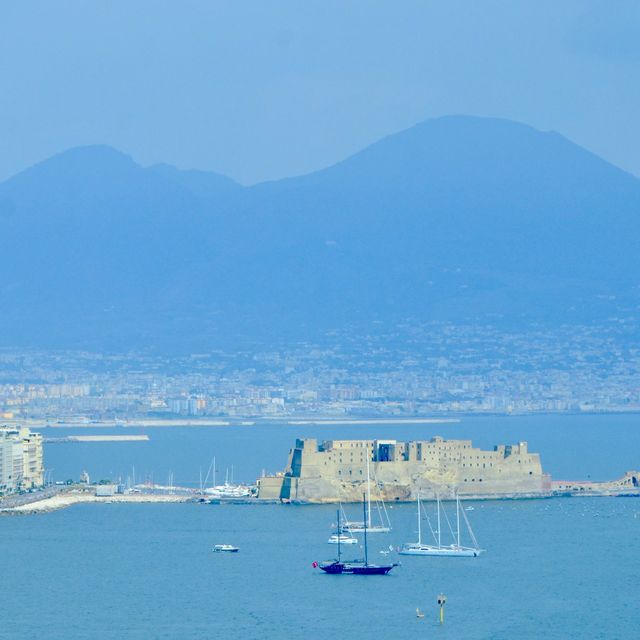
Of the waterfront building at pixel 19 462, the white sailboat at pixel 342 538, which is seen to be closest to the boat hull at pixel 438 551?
the white sailboat at pixel 342 538

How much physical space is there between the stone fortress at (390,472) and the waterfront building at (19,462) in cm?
1090

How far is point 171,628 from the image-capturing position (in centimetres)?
4725

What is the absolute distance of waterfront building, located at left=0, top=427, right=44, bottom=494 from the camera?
3238 inches

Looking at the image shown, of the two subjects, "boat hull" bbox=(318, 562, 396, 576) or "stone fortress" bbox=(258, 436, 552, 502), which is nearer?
"boat hull" bbox=(318, 562, 396, 576)

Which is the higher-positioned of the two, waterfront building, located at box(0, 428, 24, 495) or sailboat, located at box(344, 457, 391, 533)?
waterfront building, located at box(0, 428, 24, 495)

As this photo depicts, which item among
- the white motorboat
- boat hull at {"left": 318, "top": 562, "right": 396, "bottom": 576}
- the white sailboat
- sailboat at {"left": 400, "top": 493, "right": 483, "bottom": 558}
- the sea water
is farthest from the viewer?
the white motorboat

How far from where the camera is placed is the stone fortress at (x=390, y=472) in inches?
2894

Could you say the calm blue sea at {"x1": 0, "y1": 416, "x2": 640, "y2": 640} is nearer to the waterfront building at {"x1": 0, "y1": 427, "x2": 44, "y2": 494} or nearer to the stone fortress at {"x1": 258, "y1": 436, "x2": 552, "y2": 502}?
the stone fortress at {"x1": 258, "y1": 436, "x2": 552, "y2": 502}

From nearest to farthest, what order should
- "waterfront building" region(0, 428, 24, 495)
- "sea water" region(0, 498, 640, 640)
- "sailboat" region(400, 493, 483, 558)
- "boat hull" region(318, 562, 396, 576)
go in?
"sea water" region(0, 498, 640, 640) → "boat hull" region(318, 562, 396, 576) → "sailboat" region(400, 493, 483, 558) → "waterfront building" region(0, 428, 24, 495)

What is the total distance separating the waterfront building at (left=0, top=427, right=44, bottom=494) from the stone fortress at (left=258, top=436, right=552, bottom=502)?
10898 millimetres

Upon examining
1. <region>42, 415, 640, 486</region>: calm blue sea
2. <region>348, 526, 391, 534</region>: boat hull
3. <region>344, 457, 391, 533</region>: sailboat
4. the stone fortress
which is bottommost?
<region>348, 526, 391, 534</region>: boat hull

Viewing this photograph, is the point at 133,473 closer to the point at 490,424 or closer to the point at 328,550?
the point at 328,550

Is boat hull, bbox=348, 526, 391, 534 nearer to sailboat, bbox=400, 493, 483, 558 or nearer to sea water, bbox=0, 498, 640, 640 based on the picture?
sea water, bbox=0, 498, 640, 640

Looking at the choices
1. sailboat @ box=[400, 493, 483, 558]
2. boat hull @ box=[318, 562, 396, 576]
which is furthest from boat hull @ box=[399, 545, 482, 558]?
boat hull @ box=[318, 562, 396, 576]
